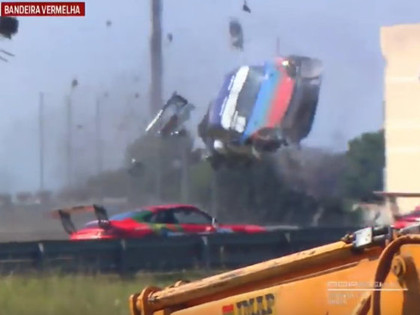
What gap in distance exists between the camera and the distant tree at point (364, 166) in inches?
1125

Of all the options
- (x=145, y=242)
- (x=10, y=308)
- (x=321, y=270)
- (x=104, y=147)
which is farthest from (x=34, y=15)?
(x=321, y=270)

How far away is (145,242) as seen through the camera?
19188mm

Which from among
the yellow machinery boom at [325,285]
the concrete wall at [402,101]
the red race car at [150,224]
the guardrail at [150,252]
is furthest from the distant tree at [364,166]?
the yellow machinery boom at [325,285]

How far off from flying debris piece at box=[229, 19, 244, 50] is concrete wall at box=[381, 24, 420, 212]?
3.47 metres

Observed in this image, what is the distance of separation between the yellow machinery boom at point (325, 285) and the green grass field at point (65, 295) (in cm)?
593

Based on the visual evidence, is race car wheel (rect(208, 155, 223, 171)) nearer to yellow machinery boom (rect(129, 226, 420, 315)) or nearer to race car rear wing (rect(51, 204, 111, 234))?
race car rear wing (rect(51, 204, 111, 234))

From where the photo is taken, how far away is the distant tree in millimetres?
28575

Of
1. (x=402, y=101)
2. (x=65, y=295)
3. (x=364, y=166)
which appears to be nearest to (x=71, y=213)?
(x=364, y=166)

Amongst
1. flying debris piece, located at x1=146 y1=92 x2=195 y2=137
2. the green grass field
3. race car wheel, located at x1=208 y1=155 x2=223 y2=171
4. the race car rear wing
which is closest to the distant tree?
race car wheel, located at x1=208 y1=155 x2=223 y2=171

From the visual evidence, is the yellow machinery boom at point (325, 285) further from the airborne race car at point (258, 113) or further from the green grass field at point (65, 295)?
the airborne race car at point (258, 113)

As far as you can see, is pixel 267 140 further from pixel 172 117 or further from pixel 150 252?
pixel 150 252

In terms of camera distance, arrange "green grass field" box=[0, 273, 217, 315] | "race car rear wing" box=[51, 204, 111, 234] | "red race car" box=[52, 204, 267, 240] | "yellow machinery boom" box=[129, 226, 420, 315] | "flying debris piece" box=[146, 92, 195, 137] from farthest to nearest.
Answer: "flying debris piece" box=[146, 92, 195, 137] < "race car rear wing" box=[51, 204, 111, 234] < "red race car" box=[52, 204, 267, 240] < "green grass field" box=[0, 273, 217, 315] < "yellow machinery boom" box=[129, 226, 420, 315]

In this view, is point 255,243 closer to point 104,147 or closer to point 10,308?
point 10,308

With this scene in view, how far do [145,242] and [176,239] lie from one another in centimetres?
45
